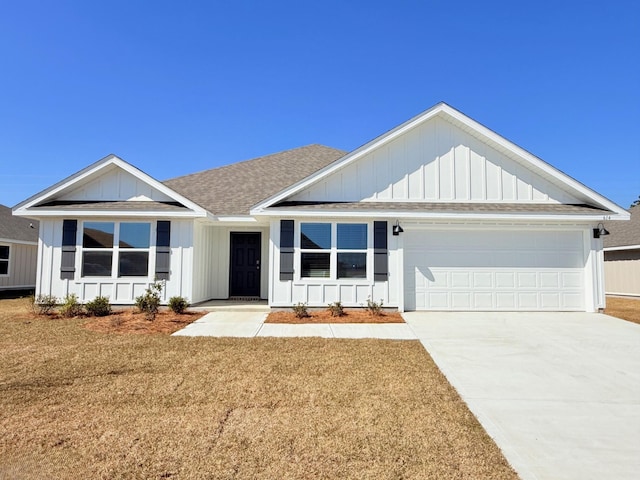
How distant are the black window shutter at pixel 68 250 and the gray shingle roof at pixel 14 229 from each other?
8.76 metres

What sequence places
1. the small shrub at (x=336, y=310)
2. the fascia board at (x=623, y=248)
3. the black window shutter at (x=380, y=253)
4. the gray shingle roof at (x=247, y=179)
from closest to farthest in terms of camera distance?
the small shrub at (x=336, y=310)
the black window shutter at (x=380, y=253)
the gray shingle roof at (x=247, y=179)
the fascia board at (x=623, y=248)

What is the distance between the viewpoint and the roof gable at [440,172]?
10.7 metres

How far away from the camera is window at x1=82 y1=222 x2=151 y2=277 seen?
10.7 m

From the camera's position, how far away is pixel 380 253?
10.3 meters

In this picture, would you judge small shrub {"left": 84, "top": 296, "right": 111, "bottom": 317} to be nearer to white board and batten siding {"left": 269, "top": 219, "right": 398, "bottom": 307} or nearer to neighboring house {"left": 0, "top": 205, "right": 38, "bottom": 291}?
white board and batten siding {"left": 269, "top": 219, "right": 398, "bottom": 307}

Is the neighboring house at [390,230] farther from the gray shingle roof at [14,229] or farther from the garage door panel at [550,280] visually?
the gray shingle roof at [14,229]

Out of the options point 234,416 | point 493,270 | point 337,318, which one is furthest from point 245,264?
point 234,416

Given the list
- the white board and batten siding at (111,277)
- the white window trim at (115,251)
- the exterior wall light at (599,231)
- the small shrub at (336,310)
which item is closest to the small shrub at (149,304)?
the white board and batten siding at (111,277)

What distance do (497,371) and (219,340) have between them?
4.79 m

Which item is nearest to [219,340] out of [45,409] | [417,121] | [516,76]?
[45,409]

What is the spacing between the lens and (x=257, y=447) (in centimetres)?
307

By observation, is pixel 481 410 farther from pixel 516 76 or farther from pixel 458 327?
pixel 516 76

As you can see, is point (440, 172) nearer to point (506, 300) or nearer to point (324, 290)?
point (506, 300)

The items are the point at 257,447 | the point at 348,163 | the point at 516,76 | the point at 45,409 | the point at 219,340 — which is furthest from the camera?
the point at 516,76
